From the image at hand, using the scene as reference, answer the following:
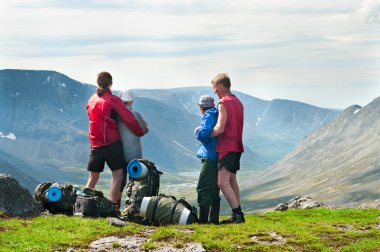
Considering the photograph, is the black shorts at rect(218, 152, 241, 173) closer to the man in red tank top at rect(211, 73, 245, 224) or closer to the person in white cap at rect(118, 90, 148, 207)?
the man in red tank top at rect(211, 73, 245, 224)

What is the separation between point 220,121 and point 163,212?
3.32 metres

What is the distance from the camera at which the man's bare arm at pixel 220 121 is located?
711 inches

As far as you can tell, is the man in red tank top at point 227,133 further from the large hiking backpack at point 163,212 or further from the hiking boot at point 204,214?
the large hiking backpack at point 163,212

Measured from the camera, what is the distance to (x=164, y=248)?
14.8 meters

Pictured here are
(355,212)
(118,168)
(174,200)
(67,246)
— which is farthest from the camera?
(355,212)

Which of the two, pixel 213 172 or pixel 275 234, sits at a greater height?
pixel 213 172

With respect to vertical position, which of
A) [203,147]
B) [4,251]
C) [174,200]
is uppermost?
[203,147]

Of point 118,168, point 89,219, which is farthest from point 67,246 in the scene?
point 118,168

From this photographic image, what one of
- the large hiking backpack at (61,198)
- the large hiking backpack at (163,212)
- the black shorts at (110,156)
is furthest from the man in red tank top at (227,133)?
the large hiking backpack at (61,198)

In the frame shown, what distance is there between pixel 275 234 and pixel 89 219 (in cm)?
586

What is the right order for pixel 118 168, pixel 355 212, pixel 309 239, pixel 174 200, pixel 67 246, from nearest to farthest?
1. pixel 67 246
2. pixel 309 239
3. pixel 174 200
4. pixel 118 168
5. pixel 355 212

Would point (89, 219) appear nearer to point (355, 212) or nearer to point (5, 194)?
point (5, 194)

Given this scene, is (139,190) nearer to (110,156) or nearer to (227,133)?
(110,156)

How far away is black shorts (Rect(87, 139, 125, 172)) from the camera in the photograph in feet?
64.5
